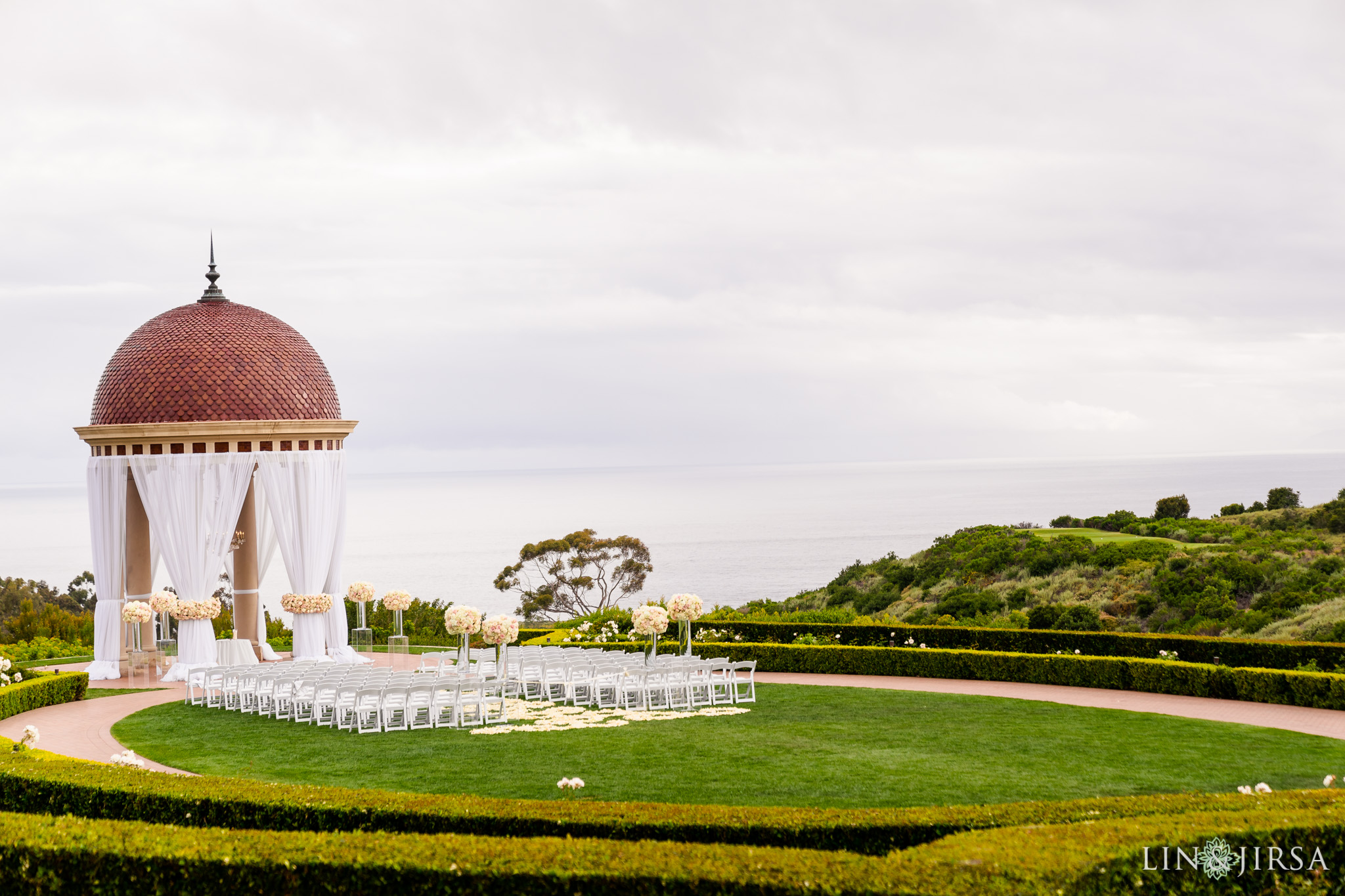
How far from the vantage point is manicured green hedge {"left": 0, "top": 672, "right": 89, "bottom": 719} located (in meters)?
16.7

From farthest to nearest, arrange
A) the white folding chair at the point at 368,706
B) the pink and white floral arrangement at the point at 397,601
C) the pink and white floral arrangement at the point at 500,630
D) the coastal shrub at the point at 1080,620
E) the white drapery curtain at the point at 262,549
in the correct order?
the white drapery curtain at the point at 262,549
the coastal shrub at the point at 1080,620
the pink and white floral arrangement at the point at 397,601
the pink and white floral arrangement at the point at 500,630
the white folding chair at the point at 368,706

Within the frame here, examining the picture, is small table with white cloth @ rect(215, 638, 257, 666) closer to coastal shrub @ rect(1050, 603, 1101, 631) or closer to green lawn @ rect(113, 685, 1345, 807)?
green lawn @ rect(113, 685, 1345, 807)

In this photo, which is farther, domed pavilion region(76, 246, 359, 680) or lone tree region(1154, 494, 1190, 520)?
lone tree region(1154, 494, 1190, 520)

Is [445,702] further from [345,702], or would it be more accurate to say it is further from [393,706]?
[345,702]

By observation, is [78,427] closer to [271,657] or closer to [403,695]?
[271,657]

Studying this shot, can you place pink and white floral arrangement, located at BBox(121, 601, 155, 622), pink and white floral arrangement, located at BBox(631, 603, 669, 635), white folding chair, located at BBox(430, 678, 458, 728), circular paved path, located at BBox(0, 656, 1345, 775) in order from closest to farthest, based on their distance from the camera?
circular paved path, located at BBox(0, 656, 1345, 775) < white folding chair, located at BBox(430, 678, 458, 728) < pink and white floral arrangement, located at BBox(631, 603, 669, 635) < pink and white floral arrangement, located at BBox(121, 601, 155, 622)

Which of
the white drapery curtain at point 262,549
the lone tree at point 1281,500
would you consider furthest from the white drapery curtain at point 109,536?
the lone tree at point 1281,500

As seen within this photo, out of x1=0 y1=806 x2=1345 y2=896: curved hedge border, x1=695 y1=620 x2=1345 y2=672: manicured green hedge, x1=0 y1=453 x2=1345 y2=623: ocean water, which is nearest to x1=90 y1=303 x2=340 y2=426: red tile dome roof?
x1=695 y1=620 x2=1345 y2=672: manicured green hedge

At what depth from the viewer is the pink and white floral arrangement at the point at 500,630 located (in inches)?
656

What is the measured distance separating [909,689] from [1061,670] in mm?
2717

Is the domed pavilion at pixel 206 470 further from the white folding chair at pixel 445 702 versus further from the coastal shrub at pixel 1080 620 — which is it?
the coastal shrub at pixel 1080 620

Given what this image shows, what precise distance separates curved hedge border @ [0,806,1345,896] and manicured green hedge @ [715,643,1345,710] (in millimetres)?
10390

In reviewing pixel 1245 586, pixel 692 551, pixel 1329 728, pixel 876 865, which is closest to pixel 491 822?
pixel 876 865

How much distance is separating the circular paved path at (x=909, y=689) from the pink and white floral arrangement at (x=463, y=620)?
4.76 m
